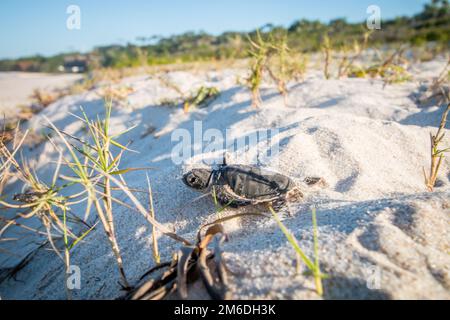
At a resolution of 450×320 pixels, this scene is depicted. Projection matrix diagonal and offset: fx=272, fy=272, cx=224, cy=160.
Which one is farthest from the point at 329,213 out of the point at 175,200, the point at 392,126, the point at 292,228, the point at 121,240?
the point at 392,126

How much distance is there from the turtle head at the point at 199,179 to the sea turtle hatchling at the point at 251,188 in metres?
0.04

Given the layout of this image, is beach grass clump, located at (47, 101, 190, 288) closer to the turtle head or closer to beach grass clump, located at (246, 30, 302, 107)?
the turtle head

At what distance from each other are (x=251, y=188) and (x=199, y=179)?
0.24 meters

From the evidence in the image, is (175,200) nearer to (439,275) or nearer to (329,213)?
(329,213)

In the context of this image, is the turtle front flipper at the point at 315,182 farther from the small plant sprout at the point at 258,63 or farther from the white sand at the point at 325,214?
the small plant sprout at the point at 258,63

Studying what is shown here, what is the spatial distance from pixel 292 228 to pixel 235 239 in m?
0.21

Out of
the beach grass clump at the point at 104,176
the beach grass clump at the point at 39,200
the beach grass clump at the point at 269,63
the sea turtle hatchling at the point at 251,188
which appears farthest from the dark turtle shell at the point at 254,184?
the beach grass clump at the point at 269,63

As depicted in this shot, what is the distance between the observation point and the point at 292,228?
953 millimetres

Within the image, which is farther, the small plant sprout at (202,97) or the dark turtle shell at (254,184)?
the small plant sprout at (202,97)

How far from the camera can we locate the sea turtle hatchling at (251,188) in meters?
1.14

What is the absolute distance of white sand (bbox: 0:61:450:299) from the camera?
0.70 metres

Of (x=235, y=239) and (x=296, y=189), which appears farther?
(x=296, y=189)

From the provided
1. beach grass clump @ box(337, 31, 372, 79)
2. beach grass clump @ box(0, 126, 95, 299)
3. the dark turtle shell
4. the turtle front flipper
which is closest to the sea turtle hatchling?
the dark turtle shell

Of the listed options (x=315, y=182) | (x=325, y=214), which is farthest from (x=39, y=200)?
(x=315, y=182)
